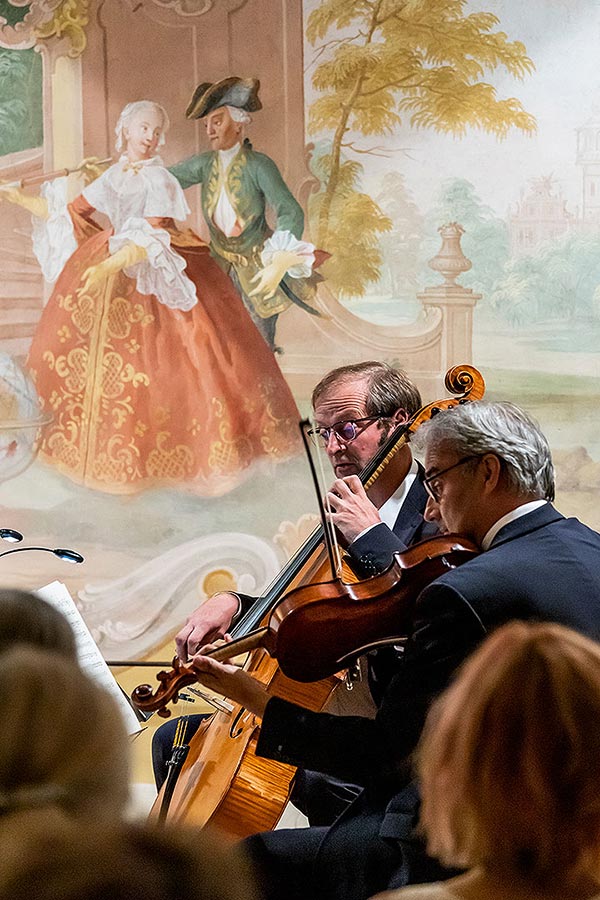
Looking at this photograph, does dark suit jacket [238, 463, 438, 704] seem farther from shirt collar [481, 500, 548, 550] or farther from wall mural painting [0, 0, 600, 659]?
wall mural painting [0, 0, 600, 659]

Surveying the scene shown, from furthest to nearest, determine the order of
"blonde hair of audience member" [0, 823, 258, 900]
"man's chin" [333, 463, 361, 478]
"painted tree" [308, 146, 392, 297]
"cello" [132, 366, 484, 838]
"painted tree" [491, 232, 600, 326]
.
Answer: "painted tree" [308, 146, 392, 297] → "painted tree" [491, 232, 600, 326] → "man's chin" [333, 463, 361, 478] → "cello" [132, 366, 484, 838] → "blonde hair of audience member" [0, 823, 258, 900]

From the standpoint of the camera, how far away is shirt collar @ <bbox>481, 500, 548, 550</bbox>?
2494mm

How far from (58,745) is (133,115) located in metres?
5.01

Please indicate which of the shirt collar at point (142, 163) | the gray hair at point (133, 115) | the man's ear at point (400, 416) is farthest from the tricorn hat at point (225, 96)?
the man's ear at point (400, 416)

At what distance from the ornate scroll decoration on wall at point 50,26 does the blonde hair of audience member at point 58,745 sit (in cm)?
512

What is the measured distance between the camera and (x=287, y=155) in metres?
5.57

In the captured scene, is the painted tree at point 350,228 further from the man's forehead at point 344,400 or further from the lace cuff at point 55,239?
the man's forehead at point 344,400

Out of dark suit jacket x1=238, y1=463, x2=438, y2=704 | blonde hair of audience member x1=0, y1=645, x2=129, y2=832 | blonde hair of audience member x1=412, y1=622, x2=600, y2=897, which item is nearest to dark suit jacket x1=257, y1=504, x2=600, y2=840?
dark suit jacket x1=238, y1=463, x2=438, y2=704

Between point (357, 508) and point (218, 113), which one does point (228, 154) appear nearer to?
point (218, 113)

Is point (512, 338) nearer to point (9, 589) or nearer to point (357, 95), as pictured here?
point (357, 95)

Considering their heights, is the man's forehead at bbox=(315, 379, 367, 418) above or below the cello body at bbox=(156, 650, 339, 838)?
above

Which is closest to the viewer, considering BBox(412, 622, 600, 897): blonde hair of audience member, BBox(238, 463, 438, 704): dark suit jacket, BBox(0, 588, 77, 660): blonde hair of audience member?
BBox(412, 622, 600, 897): blonde hair of audience member

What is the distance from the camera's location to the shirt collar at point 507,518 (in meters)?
2.49

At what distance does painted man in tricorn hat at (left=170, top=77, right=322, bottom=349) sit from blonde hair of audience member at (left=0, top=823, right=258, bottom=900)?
15.5ft
